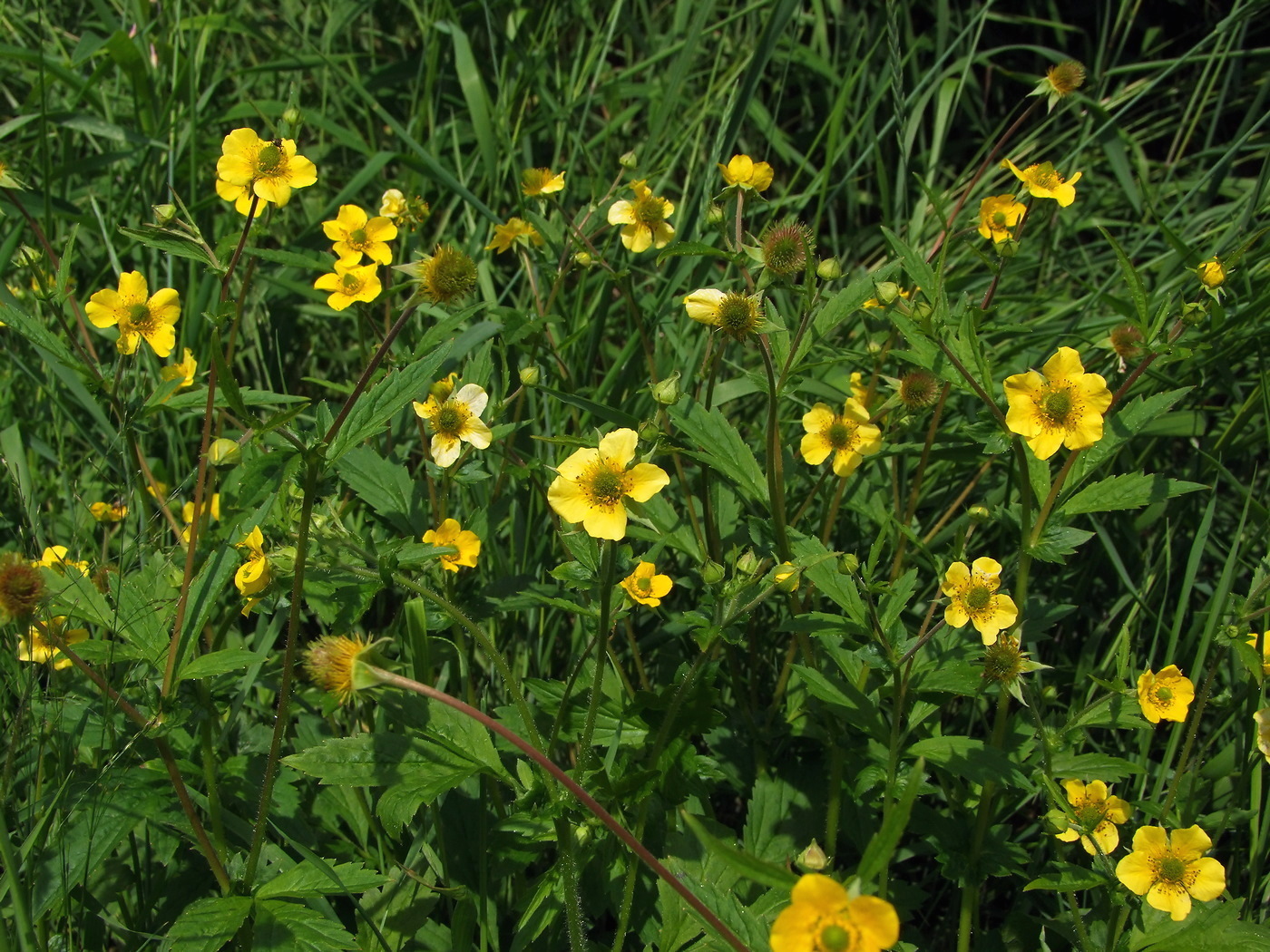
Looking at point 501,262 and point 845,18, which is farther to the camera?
point 845,18

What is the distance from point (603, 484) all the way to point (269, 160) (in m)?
1.03

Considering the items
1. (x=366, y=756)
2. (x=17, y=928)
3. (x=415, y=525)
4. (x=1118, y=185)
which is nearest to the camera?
(x=17, y=928)

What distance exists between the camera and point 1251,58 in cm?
374

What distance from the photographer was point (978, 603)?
1953 mm

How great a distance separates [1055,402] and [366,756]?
1430 millimetres


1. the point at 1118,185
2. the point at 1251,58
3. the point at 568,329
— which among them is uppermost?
the point at 1251,58

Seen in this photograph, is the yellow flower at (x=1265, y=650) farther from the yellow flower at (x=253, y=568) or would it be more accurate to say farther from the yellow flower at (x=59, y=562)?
the yellow flower at (x=59, y=562)

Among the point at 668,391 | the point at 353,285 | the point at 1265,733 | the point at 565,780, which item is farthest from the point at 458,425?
the point at 1265,733

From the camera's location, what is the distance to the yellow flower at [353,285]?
240cm

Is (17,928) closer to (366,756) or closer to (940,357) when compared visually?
(366,756)

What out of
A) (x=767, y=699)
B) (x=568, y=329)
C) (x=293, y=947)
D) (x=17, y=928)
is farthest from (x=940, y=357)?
(x=17, y=928)

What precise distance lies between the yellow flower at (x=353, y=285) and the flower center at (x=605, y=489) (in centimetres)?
97

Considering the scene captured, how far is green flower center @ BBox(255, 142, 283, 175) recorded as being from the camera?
6.84ft

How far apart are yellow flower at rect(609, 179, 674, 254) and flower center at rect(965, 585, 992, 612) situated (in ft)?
3.69
